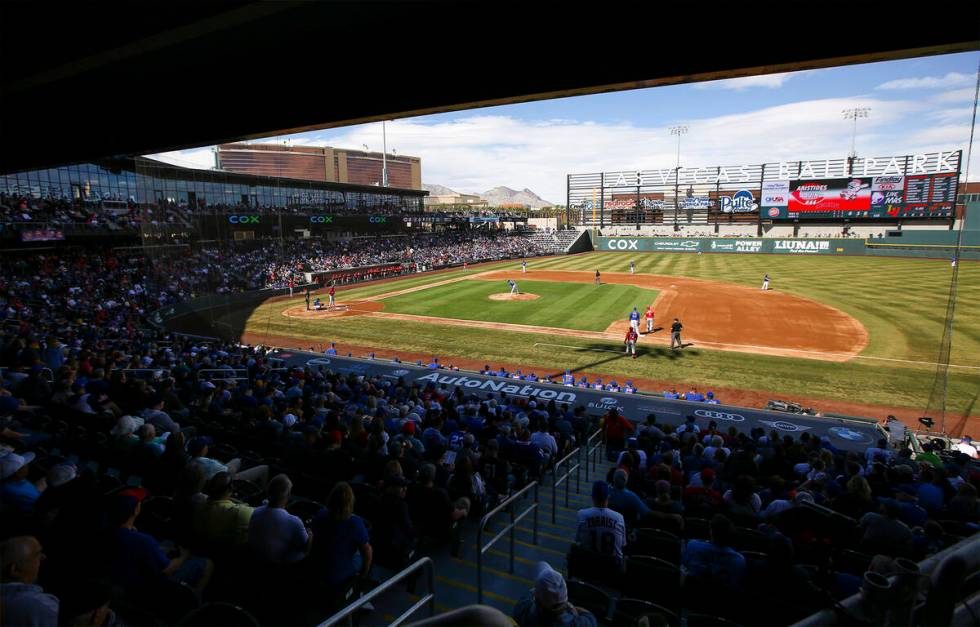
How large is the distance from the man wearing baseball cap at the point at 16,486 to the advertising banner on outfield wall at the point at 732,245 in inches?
2839

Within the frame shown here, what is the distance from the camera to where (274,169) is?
529 feet

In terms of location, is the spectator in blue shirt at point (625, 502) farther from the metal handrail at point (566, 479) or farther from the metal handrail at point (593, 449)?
the metal handrail at point (593, 449)

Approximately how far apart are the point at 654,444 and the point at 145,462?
Result: 25.6 feet

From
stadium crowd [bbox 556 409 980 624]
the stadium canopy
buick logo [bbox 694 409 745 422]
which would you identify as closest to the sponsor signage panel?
the stadium canopy

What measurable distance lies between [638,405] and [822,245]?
61.4 meters

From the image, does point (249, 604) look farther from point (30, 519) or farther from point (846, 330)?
point (846, 330)

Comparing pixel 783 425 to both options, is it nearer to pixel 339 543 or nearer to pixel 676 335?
pixel 676 335

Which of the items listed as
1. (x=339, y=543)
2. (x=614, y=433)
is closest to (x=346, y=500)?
(x=339, y=543)

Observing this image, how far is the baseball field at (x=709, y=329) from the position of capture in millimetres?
18953

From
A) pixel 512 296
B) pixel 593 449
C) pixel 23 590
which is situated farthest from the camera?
pixel 512 296

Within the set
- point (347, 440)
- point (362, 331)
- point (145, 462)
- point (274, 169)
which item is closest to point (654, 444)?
point (347, 440)

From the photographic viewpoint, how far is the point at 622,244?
76562mm

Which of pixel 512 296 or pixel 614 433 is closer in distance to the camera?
pixel 614 433

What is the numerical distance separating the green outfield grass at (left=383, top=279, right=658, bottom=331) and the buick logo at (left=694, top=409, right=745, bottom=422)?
1343cm
